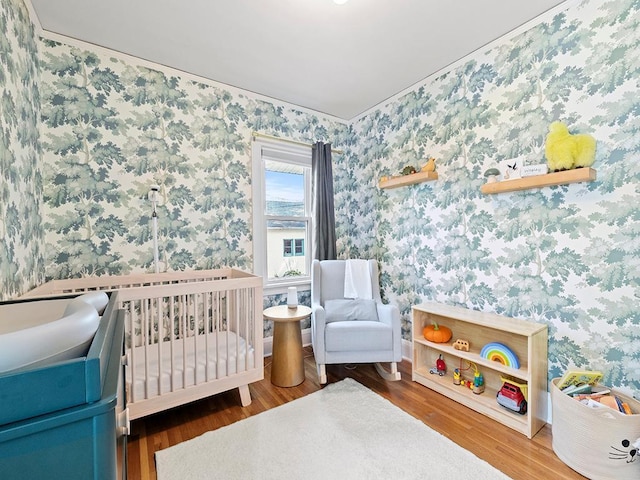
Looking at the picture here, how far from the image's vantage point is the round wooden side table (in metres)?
2.36

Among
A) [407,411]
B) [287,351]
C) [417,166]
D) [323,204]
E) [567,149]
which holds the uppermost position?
[417,166]

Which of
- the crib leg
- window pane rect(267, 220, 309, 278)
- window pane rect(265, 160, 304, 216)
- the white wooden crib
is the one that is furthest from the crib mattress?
window pane rect(265, 160, 304, 216)

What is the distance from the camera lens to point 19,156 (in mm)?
1547

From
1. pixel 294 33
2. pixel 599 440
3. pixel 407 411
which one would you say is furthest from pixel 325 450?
pixel 294 33

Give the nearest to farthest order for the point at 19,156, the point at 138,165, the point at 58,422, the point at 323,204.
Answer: the point at 58,422 < the point at 19,156 < the point at 138,165 < the point at 323,204

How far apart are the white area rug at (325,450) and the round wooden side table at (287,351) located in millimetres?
322

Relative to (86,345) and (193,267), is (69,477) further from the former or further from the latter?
(193,267)

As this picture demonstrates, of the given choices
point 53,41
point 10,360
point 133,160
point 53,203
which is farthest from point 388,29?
point 53,203

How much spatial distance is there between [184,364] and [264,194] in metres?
1.70

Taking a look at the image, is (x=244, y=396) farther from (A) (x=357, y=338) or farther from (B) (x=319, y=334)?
(A) (x=357, y=338)

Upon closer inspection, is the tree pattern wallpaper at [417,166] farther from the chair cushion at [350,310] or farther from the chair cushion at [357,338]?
the chair cushion at [357,338]

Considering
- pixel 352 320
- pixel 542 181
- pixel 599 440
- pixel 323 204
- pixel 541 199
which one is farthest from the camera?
pixel 323 204

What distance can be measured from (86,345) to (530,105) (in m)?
2.59

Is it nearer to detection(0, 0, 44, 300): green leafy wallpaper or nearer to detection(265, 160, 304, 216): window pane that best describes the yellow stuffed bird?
detection(265, 160, 304, 216): window pane
